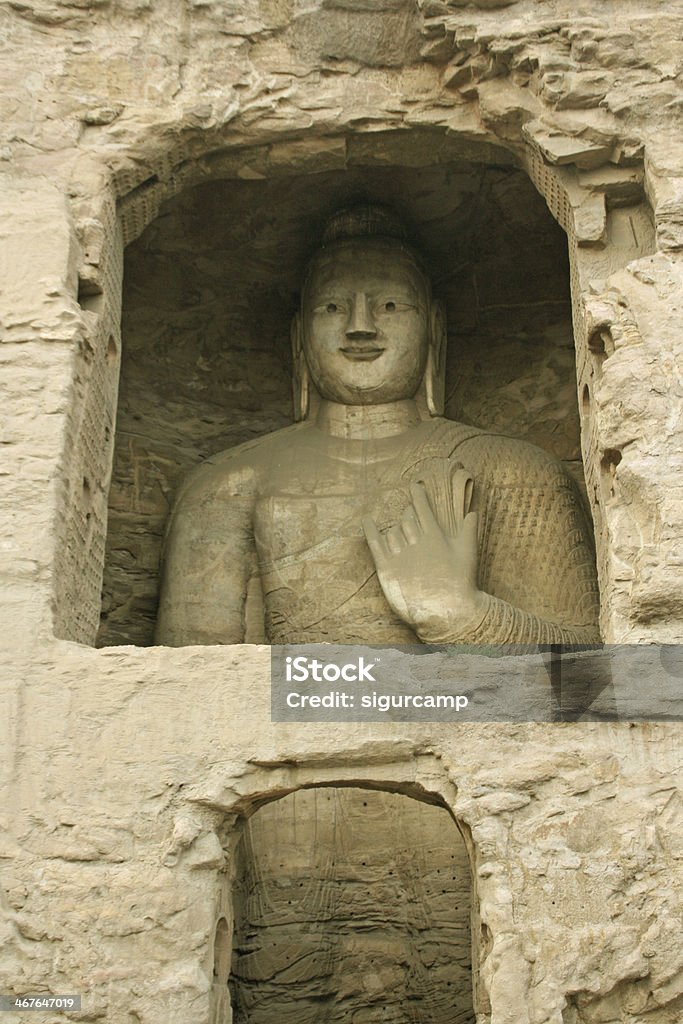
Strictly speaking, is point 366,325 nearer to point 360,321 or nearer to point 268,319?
point 360,321

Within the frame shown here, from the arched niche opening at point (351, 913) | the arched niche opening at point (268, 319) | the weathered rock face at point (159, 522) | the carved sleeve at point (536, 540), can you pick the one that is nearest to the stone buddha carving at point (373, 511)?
the carved sleeve at point (536, 540)

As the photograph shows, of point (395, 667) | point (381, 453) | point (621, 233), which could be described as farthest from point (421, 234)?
point (395, 667)

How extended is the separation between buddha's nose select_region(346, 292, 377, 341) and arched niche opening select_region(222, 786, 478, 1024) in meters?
1.99

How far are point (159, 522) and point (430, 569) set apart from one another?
5.78 feet

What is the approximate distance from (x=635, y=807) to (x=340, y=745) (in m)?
0.85

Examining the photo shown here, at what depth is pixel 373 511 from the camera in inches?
242

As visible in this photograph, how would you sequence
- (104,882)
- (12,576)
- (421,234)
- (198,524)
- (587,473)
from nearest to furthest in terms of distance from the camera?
(104,882) → (12,576) → (587,473) → (198,524) → (421,234)

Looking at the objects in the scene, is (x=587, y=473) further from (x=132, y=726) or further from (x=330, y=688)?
(x=132, y=726)

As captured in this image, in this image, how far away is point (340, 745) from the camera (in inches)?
172

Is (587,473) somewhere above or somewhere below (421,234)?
below

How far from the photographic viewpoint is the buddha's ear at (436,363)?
662cm

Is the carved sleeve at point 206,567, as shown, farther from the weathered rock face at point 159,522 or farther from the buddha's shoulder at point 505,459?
the buddha's shoulder at point 505,459

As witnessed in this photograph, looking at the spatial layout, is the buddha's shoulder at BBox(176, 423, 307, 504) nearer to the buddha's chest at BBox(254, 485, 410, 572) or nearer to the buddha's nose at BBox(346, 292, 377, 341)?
the buddha's chest at BBox(254, 485, 410, 572)

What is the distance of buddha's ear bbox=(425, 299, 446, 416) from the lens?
21.7ft
